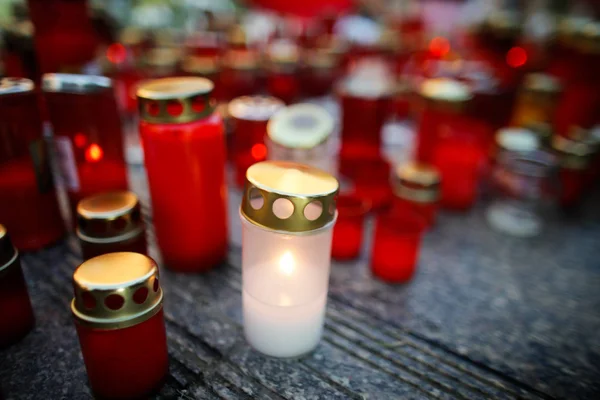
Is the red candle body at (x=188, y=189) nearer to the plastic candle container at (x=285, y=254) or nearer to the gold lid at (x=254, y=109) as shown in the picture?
the plastic candle container at (x=285, y=254)

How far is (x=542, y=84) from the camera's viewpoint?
112cm

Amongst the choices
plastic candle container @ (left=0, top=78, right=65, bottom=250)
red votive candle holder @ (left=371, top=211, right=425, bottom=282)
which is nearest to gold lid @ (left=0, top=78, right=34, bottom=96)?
plastic candle container @ (left=0, top=78, right=65, bottom=250)

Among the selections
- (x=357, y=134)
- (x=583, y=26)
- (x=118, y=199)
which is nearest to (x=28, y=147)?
(x=118, y=199)

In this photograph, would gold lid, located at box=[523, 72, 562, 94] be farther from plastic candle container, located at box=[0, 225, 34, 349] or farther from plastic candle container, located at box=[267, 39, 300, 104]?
plastic candle container, located at box=[0, 225, 34, 349]

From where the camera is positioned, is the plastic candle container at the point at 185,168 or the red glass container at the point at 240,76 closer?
the plastic candle container at the point at 185,168

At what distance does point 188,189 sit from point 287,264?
23 cm

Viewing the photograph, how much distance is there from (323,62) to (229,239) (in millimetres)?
855

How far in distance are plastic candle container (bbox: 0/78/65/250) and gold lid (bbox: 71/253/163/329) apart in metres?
0.32

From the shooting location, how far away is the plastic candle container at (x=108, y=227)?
562mm

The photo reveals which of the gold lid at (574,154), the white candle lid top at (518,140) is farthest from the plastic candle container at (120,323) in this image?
the gold lid at (574,154)

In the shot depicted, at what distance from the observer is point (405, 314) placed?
670 millimetres

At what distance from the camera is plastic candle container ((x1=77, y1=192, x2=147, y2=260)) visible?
1.85 feet

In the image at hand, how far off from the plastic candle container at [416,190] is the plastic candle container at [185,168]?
37cm

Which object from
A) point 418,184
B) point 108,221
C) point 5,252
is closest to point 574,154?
point 418,184
